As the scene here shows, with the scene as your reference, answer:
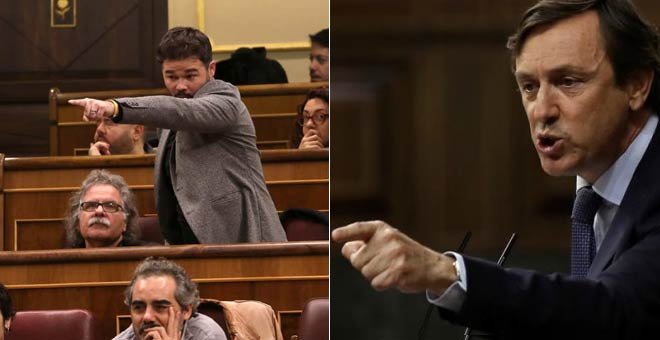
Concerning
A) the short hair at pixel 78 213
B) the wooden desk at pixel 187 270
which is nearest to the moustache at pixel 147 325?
the wooden desk at pixel 187 270

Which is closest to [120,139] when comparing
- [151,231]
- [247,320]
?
[151,231]

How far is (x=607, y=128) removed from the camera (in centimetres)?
64

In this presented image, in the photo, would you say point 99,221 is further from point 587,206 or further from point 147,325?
point 587,206

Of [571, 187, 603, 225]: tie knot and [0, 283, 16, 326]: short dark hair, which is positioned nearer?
[571, 187, 603, 225]: tie knot

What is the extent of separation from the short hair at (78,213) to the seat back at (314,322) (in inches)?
21.7

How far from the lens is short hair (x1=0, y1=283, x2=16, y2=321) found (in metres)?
2.04

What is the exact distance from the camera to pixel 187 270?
2.21 meters

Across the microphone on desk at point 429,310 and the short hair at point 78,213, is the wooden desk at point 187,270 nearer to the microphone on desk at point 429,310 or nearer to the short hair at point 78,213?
the short hair at point 78,213

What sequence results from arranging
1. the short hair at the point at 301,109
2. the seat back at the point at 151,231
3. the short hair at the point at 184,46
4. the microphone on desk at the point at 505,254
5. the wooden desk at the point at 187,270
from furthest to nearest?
the short hair at the point at 301,109, the seat back at the point at 151,231, the short hair at the point at 184,46, the wooden desk at the point at 187,270, the microphone on desk at the point at 505,254

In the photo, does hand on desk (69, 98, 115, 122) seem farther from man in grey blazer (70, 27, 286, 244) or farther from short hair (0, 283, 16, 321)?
short hair (0, 283, 16, 321)

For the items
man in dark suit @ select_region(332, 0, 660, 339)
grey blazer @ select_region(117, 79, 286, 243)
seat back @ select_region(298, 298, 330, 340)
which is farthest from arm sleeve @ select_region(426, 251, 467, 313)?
grey blazer @ select_region(117, 79, 286, 243)

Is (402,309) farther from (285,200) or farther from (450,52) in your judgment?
(285,200)

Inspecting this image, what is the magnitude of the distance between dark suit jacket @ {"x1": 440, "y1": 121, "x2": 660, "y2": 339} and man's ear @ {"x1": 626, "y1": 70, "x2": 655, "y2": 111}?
0.10 metres

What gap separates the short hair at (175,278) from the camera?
6.65 ft
